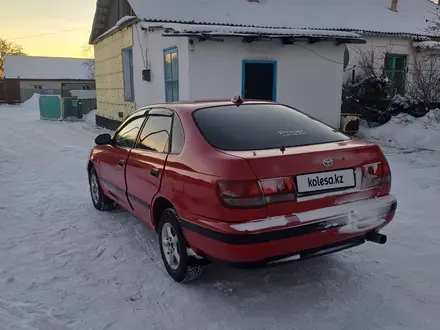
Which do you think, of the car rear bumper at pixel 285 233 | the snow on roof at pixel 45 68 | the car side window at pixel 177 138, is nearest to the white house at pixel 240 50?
the car side window at pixel 177 138

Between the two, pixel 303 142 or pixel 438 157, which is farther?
pixel 438 157

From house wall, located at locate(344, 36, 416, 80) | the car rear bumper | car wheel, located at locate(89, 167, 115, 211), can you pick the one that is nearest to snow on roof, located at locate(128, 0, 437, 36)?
house wall, located at locate(344, 36, 416, 80)

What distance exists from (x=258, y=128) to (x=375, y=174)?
3.31 feet

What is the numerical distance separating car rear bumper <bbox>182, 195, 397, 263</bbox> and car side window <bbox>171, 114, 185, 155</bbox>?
62 cm

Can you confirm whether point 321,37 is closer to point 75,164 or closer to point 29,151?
point 75,164

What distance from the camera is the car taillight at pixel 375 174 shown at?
9.90 feet

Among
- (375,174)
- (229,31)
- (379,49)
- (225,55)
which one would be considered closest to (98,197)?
(375,174)

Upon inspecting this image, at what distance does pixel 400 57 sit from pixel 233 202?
1620 cm

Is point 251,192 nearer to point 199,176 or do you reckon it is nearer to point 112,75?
point 199,176

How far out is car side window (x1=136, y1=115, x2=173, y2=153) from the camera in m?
3.48

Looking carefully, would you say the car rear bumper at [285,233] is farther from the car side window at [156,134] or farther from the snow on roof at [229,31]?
the snow on roof at [229,31]

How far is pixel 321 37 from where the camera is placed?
1025 centimetres

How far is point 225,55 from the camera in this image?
33.3 feet

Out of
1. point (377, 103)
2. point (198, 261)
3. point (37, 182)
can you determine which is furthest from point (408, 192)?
point (377, 103)
